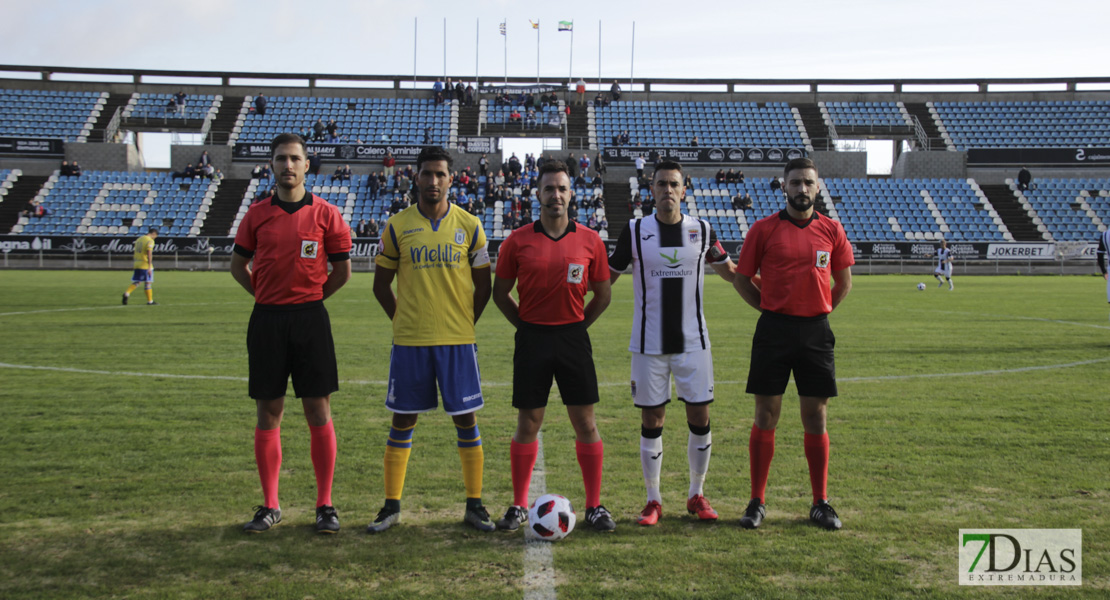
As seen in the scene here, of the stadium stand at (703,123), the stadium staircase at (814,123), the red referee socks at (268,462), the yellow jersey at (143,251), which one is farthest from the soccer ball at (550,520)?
the stadium staircase at (814,123)

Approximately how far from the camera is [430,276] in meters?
4.94

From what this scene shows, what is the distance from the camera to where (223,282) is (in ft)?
94.5

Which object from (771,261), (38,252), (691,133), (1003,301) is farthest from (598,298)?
(691,133)

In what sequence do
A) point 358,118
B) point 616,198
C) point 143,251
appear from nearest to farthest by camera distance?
point 143,251 → point 616,198 → point 358,118

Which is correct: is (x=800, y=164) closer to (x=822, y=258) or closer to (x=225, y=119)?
(x=822, y=258)

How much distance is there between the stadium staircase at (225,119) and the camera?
50.2m

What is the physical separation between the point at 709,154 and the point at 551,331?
154 ft

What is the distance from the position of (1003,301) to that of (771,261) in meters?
20.3

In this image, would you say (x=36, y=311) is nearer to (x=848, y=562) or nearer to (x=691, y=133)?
(x=848, y=562)

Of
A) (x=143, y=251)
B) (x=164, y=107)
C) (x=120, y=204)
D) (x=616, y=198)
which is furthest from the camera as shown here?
(x=164, y=107)

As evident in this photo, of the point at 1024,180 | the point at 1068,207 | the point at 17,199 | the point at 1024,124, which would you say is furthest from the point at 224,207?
the point at 1024,124

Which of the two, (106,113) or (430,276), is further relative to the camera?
(106,113)

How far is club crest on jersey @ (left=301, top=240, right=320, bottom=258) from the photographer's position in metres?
4.95

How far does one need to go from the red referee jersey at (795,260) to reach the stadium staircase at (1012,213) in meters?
43.8
